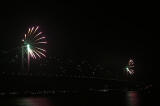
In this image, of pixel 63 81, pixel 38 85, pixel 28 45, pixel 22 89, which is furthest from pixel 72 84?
pixel 28 45

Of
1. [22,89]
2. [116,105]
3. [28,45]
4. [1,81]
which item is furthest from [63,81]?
[116,105]

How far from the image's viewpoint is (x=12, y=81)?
4564 inches

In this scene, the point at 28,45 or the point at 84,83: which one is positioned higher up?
the point at 28,45

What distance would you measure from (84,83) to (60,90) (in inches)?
729

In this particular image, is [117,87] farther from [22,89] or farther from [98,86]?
[22,89]

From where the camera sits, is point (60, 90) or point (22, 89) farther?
point (60, 90)

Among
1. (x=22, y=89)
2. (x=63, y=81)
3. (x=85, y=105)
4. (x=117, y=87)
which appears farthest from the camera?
(x=117, y=87)

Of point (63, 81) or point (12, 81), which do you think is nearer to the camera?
point (12, 81)

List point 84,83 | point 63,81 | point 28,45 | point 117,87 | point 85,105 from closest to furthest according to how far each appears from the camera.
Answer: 1. point 85,105
2. point 28,45
3. point 63,81
4. point 84,83
5. point 117,87

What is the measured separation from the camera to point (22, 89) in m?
118

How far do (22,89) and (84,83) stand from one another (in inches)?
1425

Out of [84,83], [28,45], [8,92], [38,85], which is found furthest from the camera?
[84,83]

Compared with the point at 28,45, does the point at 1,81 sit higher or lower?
lower

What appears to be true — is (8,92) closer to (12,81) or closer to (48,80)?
(12,81)
